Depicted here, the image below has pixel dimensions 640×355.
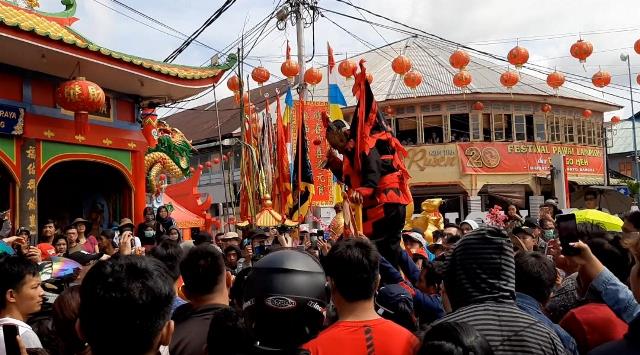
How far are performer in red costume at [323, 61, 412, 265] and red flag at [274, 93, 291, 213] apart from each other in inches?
352

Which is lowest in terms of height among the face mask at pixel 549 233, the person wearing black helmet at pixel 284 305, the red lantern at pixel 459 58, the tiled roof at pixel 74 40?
the face mask at pixel 549 233

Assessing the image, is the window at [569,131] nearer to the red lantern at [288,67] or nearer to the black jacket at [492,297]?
the red lantern at [288,67]

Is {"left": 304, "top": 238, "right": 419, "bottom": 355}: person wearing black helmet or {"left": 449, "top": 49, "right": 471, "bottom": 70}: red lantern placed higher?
{"left": 449, "top": 49, "right": 471, "bottom": 70}: red lantern

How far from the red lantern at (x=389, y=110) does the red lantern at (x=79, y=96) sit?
1865 cm

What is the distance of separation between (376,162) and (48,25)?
7.71 meters

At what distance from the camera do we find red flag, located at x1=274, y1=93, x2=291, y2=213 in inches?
573

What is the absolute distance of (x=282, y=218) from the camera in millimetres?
13578

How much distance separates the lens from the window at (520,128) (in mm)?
28344

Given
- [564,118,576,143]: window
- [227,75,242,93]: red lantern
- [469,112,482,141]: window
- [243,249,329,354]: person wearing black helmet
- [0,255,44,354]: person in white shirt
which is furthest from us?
[564,118,576,143]: window

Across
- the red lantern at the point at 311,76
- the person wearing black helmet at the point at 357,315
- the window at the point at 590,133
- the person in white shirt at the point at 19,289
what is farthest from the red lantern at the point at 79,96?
the window at the point at 590,133

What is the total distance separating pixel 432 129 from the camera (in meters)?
28.3

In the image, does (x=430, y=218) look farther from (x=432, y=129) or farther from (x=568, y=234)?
(x=432, y=129)

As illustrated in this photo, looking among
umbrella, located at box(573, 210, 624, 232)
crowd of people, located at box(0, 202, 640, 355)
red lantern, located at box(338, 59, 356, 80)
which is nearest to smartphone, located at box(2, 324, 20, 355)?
crowd of people, located at box(0, 202, 640, 355)

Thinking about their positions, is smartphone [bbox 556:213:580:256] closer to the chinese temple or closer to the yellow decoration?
the chinese temple
